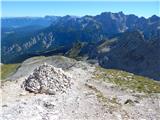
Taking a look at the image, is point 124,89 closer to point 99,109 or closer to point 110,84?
point 110,84

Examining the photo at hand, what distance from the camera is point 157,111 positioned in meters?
39.4

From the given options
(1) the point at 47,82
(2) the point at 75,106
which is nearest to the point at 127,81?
(1) the point at 47,82

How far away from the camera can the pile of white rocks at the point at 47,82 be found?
1516 inches

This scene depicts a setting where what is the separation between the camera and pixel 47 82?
38781mm

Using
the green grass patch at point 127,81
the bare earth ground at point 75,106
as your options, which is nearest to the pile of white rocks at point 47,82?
the bare earth ground at point 75,106

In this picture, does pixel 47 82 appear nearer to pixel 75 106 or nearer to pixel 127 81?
pixel 75 106

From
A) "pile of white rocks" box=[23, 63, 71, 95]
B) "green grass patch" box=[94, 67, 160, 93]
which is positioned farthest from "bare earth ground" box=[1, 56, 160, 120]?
"green grass patch" box=[94, 67, 160, 93]

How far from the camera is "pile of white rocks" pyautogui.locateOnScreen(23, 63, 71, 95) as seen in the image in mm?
38500

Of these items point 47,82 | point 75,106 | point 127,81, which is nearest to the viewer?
point 75,106

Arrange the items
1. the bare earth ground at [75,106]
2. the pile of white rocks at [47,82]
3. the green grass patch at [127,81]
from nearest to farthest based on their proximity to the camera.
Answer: the bare earth ground at [75,106], the pile of white rocks at [47,82], the green grass patch at [127,81]

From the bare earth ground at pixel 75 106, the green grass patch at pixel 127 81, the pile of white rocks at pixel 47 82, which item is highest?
the pile of white rocks at pixel 47 82

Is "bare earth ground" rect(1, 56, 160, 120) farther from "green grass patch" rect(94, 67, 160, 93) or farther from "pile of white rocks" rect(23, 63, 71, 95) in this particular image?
"green grass patch" rect(94, 67, 160, 93)

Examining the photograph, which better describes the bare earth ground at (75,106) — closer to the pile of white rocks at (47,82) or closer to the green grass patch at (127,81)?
the pile of white rocks at (47,82)

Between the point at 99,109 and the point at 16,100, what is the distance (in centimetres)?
817
